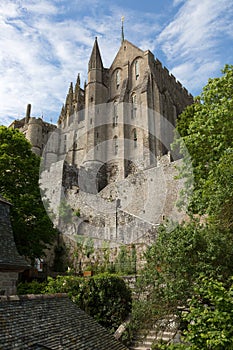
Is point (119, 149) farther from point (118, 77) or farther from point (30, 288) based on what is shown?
point (30, 288)

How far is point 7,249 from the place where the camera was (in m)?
10.8

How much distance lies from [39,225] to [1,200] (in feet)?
14.5

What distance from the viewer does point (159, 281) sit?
26.4 feet

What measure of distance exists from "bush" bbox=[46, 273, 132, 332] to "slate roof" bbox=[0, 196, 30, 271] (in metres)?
2.02

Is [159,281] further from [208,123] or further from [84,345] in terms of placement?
[208,123]

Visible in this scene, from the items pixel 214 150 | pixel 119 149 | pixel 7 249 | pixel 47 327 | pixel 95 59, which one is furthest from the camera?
pixel 95 59

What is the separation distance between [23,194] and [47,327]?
37.4 ft

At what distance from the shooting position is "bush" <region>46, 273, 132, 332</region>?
35.8ft

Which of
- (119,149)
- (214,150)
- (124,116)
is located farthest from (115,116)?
(214,150)

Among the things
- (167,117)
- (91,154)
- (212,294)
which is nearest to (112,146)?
(91,154)

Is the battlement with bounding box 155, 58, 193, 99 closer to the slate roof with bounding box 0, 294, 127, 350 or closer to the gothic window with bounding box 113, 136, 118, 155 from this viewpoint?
the gothic window with bounding box 113, 136, 118, 155

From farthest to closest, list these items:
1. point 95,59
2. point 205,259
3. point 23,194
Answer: point 95,59 < point 23,194 < point 205,259

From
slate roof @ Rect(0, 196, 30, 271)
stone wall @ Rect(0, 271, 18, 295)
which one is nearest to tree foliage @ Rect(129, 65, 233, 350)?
slate roof @ Rect(0, 196, 30, 271)

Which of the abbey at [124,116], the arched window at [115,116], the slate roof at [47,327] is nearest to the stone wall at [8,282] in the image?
the slate roof at [47,327]
